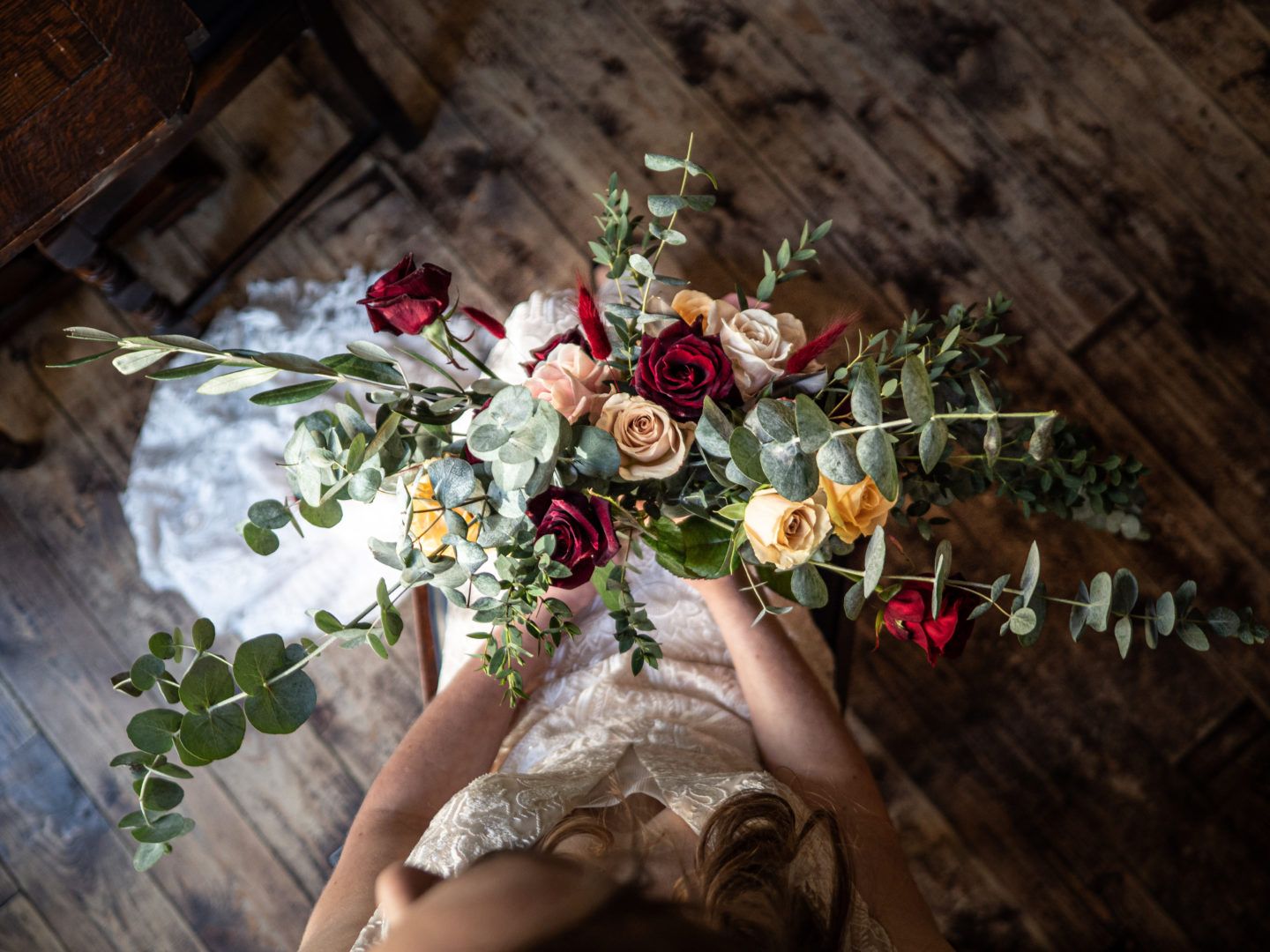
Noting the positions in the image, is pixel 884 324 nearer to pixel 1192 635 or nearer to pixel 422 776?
pixel 1192 635

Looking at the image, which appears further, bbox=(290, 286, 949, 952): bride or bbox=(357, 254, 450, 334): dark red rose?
bbox=(357, 254, 450, 334): dark red rose

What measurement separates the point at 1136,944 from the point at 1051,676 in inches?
20.2

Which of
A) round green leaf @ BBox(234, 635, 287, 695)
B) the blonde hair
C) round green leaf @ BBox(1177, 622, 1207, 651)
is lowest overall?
round green leaf @ BBox(1177, 622, 1207, 651)

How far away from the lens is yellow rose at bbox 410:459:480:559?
61 centimetres

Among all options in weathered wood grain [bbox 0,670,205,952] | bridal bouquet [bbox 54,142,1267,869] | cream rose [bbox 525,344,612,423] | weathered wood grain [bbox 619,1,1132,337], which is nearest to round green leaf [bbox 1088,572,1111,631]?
bridal bouquet [bbox 54,142,1267,869]

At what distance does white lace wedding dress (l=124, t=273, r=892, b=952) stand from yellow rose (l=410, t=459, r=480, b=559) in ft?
0.76

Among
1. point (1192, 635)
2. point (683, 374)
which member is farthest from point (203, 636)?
point (1192, 635)

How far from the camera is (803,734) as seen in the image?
0.97 m

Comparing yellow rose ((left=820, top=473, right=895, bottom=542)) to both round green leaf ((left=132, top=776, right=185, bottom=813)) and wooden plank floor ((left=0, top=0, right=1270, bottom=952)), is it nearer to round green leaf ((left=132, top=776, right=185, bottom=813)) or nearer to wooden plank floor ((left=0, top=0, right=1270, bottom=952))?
round green leaf ((left=132, top=776, right=185, bottom=813))

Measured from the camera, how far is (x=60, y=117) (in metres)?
1.02

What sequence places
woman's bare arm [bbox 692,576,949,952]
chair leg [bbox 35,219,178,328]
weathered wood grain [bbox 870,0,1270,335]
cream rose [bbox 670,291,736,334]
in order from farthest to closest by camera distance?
1. weathered wood grain [bbox 870,0,1270,335]
2. chair leg [bbox 35,219,178,328]
3. woman's bare arm [bbox 692,576,949,952]
4. cream rose [bbox 670,291,736,334]

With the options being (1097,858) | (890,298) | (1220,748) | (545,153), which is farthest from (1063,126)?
(1097,858)

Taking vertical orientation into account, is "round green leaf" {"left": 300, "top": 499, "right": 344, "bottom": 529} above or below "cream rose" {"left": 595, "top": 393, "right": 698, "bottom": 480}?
above

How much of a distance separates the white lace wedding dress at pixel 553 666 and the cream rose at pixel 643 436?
0.23m
